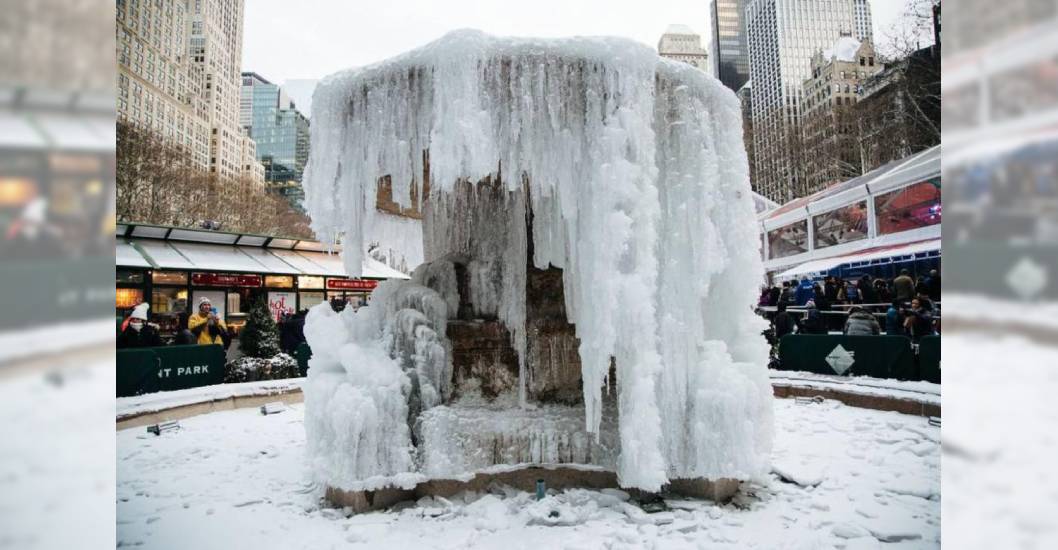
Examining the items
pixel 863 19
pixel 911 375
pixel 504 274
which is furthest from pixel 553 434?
pixel 911 375

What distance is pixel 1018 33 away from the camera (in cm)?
201

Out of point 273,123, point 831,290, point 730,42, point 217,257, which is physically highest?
point 730,42

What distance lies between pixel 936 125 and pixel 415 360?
16.9ft

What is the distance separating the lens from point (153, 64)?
157 inches

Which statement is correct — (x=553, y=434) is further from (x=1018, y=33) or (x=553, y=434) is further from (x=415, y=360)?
(x=1018, y=33)

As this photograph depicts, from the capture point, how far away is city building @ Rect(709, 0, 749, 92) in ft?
36.6

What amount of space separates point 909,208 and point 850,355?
3.50m

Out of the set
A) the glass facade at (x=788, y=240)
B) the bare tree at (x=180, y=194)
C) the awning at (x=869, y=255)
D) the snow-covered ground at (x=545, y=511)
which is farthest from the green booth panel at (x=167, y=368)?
the glass facade at (x=788, y=240)

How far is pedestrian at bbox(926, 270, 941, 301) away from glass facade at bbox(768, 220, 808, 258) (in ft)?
28.5

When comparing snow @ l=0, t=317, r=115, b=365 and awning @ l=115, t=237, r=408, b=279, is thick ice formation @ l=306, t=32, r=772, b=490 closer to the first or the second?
snow @ l=0, t=317, r=115, b=365

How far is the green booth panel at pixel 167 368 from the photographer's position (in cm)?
802

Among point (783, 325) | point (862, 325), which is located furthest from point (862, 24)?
point (783, 325)

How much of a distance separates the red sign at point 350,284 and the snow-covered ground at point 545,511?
13.1 metres

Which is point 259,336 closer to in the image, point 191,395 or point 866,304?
point 191,395
